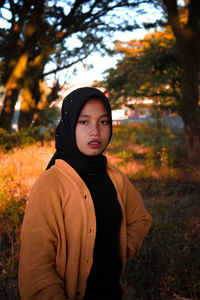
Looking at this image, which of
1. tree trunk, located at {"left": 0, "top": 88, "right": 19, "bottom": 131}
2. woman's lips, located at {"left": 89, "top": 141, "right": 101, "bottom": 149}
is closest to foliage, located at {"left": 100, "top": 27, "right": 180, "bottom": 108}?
tree trunk, located at {"left": 0, "top": 88, "right": 19, "bottom": 131}

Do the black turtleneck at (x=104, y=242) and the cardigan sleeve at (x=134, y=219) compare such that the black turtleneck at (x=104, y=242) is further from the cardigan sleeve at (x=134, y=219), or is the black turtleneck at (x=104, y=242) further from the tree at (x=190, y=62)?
the tree at (x=190, y=62)

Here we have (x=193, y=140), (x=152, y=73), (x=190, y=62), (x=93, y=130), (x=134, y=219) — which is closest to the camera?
(x=93, y=130)

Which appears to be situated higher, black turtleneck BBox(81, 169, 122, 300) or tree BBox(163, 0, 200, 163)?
tree BBox(163, 0, 200, 163)

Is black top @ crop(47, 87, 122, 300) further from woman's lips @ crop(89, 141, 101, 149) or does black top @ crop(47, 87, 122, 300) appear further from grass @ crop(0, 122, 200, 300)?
grass @ crop(0, 122, 200, 300)

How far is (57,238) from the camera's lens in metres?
1.23

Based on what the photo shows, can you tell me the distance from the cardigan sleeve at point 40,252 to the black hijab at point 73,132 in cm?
23

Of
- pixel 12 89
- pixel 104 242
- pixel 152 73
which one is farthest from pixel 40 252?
pixel 152 73

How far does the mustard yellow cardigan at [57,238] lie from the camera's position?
116cm

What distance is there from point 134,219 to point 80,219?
435mm

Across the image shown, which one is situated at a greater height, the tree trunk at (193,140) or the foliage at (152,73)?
the foliage at (152,73)

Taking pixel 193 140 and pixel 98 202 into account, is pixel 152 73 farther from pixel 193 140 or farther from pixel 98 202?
pixel 98 202

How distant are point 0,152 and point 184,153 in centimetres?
488

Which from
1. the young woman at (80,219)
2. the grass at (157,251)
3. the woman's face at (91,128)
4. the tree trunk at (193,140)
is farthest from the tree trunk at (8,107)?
the woman's face at (91,128)

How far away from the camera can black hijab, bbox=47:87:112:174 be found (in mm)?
1335
